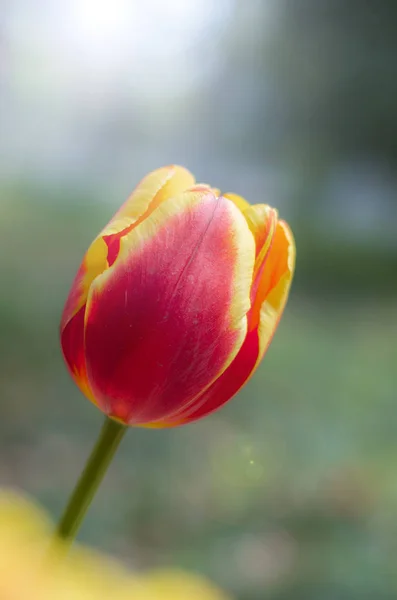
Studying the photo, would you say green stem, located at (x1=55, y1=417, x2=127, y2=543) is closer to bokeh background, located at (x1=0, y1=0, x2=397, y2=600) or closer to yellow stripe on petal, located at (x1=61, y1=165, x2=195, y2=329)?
yellow stripe on petal, located at (x1=61, y1=165, x2=195, y2=329)

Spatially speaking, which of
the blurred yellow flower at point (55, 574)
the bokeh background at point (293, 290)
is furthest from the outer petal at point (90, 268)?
the bokeh background at point (293, 290)

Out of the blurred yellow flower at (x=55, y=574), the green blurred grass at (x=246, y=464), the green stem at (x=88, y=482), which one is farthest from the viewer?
the green blurred grass at (x=246, y=464)

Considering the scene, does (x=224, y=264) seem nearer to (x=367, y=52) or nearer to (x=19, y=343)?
(x=19, y=343)

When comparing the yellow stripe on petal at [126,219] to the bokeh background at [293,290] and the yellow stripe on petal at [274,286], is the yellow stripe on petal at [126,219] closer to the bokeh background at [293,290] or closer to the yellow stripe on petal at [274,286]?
the yellow stripe on petal at [274,286]

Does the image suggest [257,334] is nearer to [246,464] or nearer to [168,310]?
[168,310]

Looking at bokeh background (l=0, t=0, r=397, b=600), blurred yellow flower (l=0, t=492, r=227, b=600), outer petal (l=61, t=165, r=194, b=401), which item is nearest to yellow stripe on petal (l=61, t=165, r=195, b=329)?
outer petal (l=61, t=165, r=194, b=401)

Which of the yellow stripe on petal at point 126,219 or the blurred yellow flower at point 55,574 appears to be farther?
the yellow stripe on petal at point 126,219

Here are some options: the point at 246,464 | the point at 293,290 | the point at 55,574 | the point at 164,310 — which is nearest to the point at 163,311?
the point at 164,310
